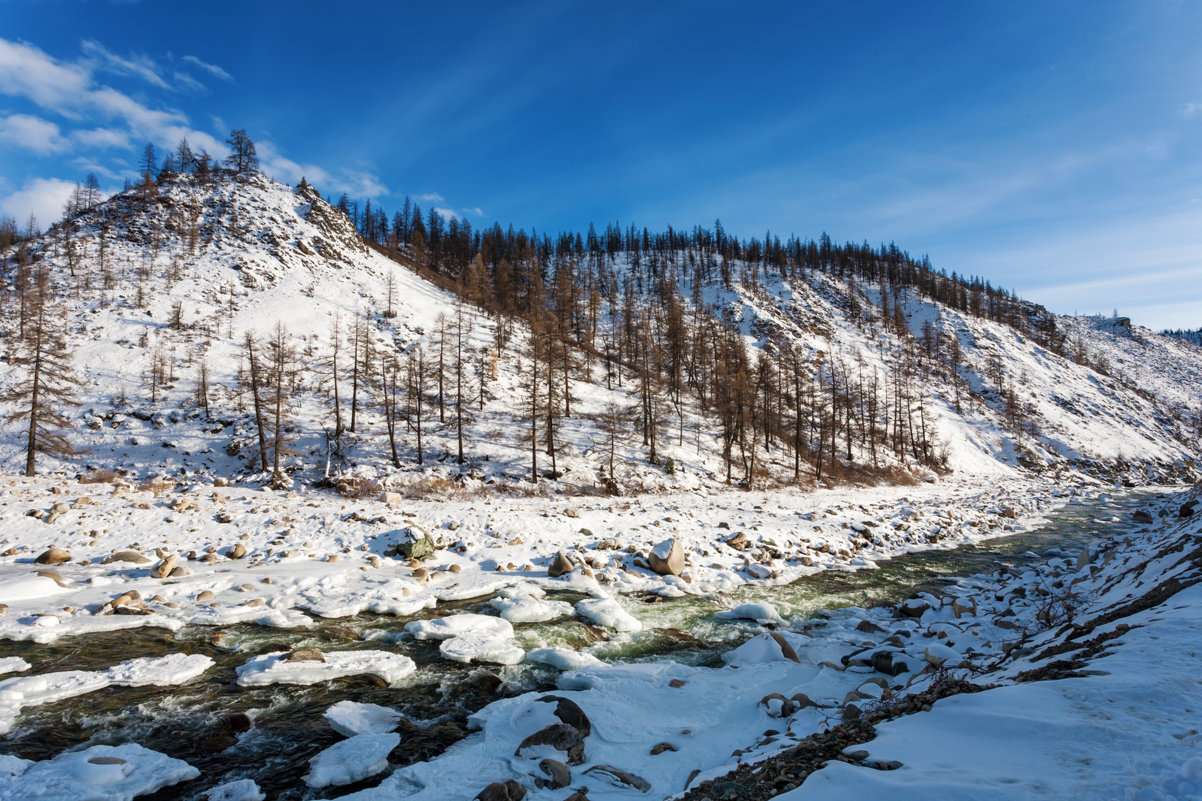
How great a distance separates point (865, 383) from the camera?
7650cm

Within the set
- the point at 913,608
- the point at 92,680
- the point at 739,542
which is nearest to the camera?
the point at 92,680

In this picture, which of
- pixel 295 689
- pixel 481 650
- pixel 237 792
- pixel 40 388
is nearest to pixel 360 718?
pixel 237 792

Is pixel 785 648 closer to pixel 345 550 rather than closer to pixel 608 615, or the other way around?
pixel 608 615

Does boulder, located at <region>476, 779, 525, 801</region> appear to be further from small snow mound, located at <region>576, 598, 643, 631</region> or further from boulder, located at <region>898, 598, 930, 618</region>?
boulder, located at <region>898, 598, 930, 618</region>

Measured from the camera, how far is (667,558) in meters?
15.4

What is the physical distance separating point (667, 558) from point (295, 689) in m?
10.4

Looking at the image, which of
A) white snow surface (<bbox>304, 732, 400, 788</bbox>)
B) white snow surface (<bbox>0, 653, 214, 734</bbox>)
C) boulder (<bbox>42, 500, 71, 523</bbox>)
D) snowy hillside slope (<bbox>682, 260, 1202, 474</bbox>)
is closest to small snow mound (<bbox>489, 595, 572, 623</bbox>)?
white snow surface (<bbox>304, 732, 400, 788</bbox>)

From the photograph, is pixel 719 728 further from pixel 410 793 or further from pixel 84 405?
pixel 84 405

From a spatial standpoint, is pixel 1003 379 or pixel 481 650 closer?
pixel 481 650

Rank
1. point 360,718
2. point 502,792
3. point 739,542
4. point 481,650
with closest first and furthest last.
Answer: point 502,792
point 360,718
point 481,650
point 739,542

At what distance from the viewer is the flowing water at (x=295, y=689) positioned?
→ 6156 mm

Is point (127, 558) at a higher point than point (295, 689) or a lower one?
higher

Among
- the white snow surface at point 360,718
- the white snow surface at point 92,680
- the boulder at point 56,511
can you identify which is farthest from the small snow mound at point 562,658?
the boulder at point 56,511

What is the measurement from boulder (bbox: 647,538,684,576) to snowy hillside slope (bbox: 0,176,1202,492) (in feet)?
53.7
